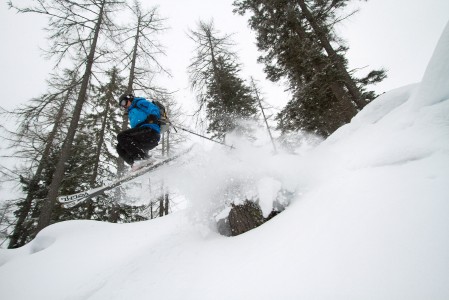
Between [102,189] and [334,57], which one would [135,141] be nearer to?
[102,189]

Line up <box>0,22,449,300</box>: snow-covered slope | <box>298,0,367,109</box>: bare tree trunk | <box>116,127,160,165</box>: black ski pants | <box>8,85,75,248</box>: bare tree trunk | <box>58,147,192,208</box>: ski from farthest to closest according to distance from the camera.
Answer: <box>8,85,75,248</box>: bare tree trunk < <box>298,0,367,109</box>: bare tree trunk < <box>58,147,192,208</box>: ski < <box>116,127,160,165</box>: black ski pants < <box>0,22,449,300</box>: snow-covered slope

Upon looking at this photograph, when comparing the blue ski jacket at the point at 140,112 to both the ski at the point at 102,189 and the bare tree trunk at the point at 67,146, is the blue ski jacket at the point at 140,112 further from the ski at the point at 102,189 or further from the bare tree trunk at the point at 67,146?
the bare tree trunk at the point at 67,146

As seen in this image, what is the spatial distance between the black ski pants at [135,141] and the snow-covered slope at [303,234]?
116 centimetres

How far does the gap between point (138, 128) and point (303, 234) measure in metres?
4.61

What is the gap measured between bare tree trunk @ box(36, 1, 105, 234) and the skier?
4229 millimetres

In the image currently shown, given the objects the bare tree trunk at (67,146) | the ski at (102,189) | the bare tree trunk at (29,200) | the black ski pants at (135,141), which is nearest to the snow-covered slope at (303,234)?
the ski at (102,189)

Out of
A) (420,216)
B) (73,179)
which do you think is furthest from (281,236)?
(73,179)

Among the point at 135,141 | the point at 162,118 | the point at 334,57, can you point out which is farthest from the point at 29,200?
the point at 334,57

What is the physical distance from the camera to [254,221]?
4285 millimetres

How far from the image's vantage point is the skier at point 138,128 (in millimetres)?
5551

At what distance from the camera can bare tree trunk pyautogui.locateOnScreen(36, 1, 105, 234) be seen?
755 centimetres

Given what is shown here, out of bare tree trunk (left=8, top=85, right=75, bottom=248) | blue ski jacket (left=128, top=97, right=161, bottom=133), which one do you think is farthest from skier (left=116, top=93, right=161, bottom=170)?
bare tree trunk (left=8, top=85, right=75, bottom=248)

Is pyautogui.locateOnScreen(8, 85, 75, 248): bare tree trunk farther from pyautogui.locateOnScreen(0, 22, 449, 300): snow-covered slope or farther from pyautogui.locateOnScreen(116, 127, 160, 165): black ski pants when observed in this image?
pyautogui.locateOnScreen(116, 127, 160, 165): black ski pants

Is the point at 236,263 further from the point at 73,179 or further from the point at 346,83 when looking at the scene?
the point at 73,179
